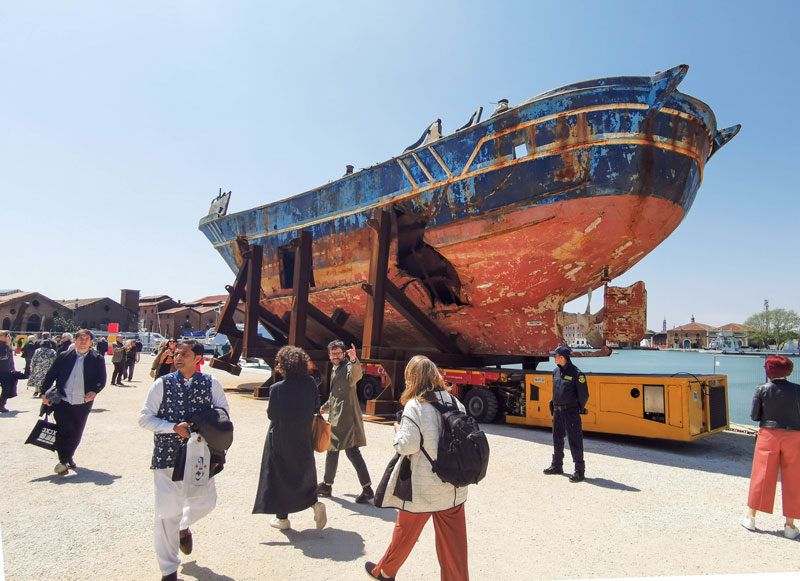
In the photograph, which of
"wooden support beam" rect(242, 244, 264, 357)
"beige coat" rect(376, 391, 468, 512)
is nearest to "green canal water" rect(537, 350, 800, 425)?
"beige coat" rect(376, 391, 468, 512)

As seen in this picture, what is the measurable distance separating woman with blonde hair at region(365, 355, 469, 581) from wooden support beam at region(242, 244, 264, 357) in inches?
403

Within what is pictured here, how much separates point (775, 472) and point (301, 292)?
884cm

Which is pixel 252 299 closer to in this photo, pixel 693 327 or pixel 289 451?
pixel 289 451

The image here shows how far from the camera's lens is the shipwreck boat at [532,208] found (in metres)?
7.46

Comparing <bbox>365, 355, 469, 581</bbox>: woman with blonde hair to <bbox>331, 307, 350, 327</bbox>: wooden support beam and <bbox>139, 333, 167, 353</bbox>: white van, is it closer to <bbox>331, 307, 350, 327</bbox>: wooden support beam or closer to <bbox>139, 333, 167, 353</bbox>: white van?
<bbox>331, 307, 350, 327</bbox>: wooden support beam

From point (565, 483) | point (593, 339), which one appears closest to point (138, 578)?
point (565, 483)

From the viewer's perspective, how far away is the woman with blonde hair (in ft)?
7.81

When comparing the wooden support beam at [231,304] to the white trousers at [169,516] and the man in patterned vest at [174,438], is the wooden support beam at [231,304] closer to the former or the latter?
the man in patterned vest at [174,438]

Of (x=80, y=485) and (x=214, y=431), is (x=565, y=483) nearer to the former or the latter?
Result: (x=214, y=431)

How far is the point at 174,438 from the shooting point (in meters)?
2.83

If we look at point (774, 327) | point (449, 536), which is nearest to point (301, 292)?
point (449, 536)

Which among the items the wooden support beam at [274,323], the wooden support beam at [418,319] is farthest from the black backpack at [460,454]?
the wooden support beam at [274,323]

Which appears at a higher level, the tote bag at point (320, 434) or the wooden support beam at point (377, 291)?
the wooden support beam at point (377, 291)

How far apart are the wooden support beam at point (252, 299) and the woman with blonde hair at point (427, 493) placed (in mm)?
10225
